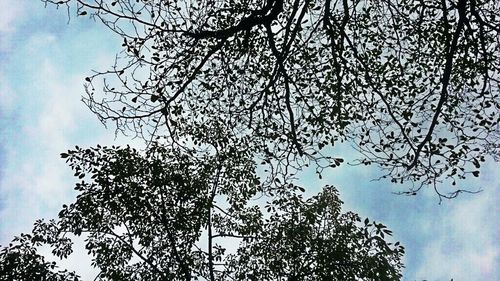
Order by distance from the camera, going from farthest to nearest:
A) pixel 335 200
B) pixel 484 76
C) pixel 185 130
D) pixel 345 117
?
pixel 335 200
pixel 185 130
pixel 345 117
pixel 484 76

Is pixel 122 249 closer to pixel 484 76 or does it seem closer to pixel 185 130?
pixel 185 130

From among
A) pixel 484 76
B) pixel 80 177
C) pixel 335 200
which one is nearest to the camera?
pixel 484 76

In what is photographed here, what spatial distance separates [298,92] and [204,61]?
149 cm

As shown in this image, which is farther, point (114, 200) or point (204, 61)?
point (114, 200)

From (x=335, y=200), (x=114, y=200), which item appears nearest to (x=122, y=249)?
(x=114, y=200)

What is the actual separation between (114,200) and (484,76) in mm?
6849

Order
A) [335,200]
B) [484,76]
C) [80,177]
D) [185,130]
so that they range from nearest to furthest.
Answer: [484,76] < [185,130] < [80,177] < [335,200]

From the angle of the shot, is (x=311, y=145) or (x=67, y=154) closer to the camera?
(x=311, y=145)

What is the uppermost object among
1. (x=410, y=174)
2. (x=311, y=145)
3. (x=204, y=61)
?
(x=204, y=61)

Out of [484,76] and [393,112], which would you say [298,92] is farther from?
[484,76]

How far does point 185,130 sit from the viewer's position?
7930 mm

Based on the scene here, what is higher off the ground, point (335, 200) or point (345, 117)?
point (335, 200)

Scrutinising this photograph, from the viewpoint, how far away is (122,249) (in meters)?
9.75

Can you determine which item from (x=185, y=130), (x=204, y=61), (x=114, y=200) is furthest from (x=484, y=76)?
(x=114, y=200)
